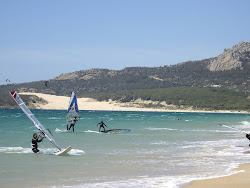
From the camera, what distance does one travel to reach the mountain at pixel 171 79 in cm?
13500

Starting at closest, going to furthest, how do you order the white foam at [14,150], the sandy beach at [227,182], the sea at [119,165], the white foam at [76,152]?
the sandy beach at [227,182], the sea at [119,165], the white foam at [76,152], the white foam at [14,150]

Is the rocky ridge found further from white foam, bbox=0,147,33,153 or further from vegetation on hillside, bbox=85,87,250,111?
white foam, bbox=0,147,33,153

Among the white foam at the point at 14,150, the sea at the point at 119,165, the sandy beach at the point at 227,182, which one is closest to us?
the sandy beach at the point at 227,182

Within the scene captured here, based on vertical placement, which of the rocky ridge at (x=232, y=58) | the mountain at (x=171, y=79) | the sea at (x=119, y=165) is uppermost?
the rocky ridge at (x=232, y=58)

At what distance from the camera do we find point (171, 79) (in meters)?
153

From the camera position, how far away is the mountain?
13500 cm

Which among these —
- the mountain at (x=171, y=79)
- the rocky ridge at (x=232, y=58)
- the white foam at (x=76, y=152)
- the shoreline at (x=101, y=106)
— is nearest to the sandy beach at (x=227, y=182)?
the white foam at (x=76, y=152)

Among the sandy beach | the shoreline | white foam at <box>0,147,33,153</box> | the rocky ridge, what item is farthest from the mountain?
the sandy beach

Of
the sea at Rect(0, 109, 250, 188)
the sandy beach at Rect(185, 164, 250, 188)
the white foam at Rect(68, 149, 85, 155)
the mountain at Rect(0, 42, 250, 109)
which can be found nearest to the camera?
the sandy beach at Rect(185, 164, 250, 188)

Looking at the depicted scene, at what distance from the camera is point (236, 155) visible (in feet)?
57.8

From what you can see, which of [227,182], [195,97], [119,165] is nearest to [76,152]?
[119,165]

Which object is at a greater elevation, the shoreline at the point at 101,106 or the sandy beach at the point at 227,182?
the shoreline at the point at 101,106

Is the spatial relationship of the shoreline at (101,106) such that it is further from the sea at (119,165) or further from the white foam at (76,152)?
the white foam at (76,152)

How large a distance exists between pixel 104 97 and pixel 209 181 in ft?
359
